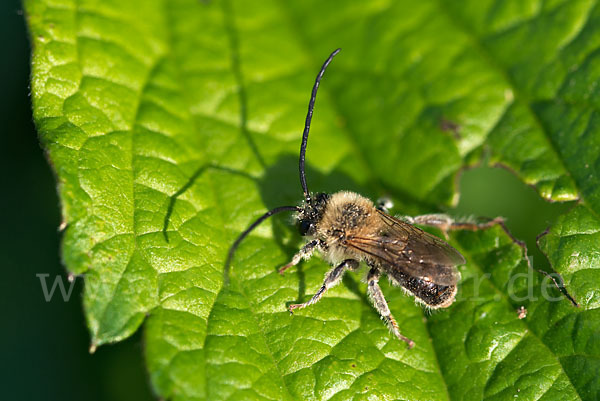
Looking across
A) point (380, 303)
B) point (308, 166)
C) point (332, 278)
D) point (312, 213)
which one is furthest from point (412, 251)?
point (308, 166)

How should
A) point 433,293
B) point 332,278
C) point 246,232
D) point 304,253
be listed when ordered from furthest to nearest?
point 304,253, point 332,278, point 433,293, point 246,232

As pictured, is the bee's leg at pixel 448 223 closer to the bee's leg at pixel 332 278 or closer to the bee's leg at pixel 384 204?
the bee's leg at pixel 384 204

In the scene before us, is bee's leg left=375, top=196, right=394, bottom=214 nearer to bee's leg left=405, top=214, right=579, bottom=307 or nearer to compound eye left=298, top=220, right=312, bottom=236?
bee's leg left=405, top=214, right=579, bottom=307

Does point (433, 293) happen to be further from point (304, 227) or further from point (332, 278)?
point (304, 227)

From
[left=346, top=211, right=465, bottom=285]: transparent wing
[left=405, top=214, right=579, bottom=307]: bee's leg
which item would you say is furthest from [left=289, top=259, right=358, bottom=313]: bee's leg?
[left=405, top=214, right=579, bottom=307]: bee's leg

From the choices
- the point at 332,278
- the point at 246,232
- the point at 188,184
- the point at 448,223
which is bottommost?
the point at 332,278

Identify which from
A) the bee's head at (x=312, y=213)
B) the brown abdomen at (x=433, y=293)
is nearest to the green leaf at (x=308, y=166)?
the brown abdomen at (x=433, y=293)

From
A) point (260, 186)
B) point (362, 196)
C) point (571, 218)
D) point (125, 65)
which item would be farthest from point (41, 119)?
point (571, 218)
